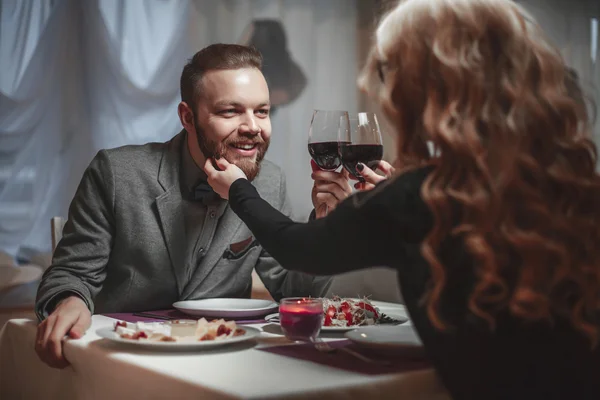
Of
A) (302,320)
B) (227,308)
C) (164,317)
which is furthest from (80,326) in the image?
(302,320)

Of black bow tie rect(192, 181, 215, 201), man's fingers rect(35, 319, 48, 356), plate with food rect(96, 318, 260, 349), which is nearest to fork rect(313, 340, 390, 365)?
plate with food rect(96, 318, 260, 349)

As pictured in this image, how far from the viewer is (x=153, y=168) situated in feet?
7.25

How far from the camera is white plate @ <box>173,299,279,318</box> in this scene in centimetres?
168

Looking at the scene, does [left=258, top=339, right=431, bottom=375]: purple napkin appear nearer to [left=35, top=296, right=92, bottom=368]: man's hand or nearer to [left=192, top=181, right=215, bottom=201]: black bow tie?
[left=35, top=296, right=92, bottom=368]: man's hand

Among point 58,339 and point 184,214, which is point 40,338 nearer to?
point 58,339

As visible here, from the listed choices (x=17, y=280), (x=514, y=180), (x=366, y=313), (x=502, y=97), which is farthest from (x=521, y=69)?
(x=17, y=280)

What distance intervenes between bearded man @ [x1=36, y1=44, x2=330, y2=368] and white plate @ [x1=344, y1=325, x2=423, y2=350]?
75cm

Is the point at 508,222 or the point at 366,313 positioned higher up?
the point at 508,222

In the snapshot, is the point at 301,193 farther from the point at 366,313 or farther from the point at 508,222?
the point at 508,222

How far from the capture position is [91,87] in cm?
317

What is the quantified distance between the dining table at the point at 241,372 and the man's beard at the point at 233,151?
739 millimetres

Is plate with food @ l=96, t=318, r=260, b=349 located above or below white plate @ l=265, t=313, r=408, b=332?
above

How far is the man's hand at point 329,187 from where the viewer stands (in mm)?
1806

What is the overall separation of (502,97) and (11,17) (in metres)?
2.57
